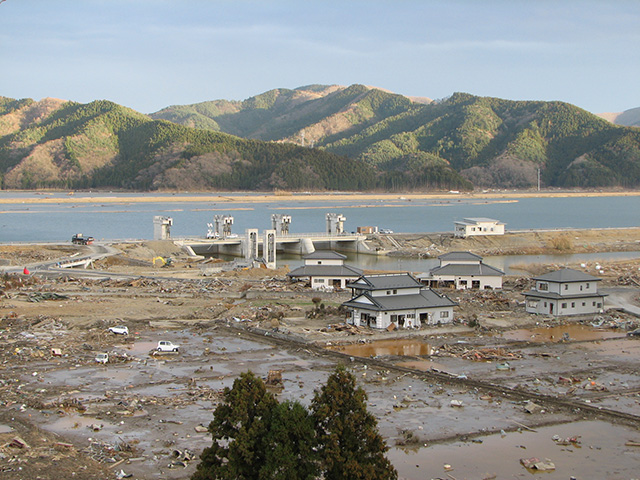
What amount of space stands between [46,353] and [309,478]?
1569cm

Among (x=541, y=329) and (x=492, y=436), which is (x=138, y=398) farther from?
(x=541, y=329)

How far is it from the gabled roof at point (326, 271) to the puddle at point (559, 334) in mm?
12232

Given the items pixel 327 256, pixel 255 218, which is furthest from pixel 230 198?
pixel 327 256

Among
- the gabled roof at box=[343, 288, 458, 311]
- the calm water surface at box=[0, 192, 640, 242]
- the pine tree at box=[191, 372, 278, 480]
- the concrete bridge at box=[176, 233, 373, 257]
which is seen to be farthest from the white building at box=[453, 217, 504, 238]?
the pine tree at box=[191, 372, 278, 480]

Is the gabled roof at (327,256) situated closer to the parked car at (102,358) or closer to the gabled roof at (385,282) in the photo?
the gabled roof at (385,282)

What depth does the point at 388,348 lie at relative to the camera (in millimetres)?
27641

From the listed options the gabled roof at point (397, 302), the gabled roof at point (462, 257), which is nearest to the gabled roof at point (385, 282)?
the gabled roof at point (397, 302)

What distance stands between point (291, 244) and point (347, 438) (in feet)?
190

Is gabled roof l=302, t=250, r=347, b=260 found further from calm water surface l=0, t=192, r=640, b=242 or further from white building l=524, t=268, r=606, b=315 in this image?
calm water surface l=0, t=192, r=640, b=242

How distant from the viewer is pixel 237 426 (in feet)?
46.3

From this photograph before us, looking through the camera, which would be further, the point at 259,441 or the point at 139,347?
the point at 139,347

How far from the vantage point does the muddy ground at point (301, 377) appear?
1666 centimetres

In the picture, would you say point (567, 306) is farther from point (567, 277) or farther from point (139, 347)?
point (139, 347)

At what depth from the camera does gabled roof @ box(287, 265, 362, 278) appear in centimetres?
4131
